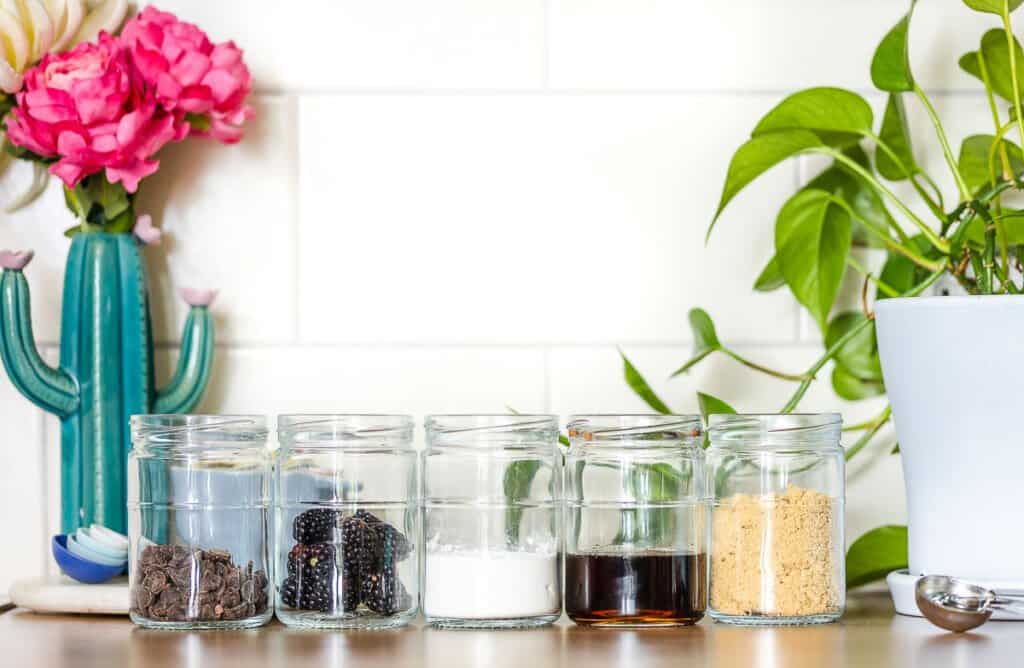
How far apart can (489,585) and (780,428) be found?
25cm

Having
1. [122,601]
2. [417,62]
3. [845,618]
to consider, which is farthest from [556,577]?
[417,62]

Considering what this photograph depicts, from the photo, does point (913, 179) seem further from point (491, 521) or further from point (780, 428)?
point (491, 521)

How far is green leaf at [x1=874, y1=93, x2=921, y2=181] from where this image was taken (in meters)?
1.13

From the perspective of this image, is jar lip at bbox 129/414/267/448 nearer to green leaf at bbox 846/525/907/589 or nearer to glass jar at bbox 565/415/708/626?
glass jar at bbox 565/415/708/626

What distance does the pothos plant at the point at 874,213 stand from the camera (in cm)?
101

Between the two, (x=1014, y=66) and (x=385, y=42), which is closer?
(x=1014, y=66)

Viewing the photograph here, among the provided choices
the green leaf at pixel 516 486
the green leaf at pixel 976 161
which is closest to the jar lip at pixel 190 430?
the green leaf at pixel 516 486

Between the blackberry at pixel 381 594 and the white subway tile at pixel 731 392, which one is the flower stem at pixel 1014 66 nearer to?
the white subway tile at pixel 731 392

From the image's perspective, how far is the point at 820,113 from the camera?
1.04 m

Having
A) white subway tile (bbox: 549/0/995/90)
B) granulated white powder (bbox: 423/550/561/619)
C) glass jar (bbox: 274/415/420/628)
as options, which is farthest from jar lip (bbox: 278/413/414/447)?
white subway tile (bbox: 549/0/995/90)

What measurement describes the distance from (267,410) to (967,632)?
0.64 metres

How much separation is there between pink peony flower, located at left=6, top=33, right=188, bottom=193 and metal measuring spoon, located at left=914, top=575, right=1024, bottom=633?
72 centimetres

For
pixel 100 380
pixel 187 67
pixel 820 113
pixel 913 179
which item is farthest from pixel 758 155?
pixel 100 380

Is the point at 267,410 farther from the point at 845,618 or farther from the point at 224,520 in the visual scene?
the point at 845,618
